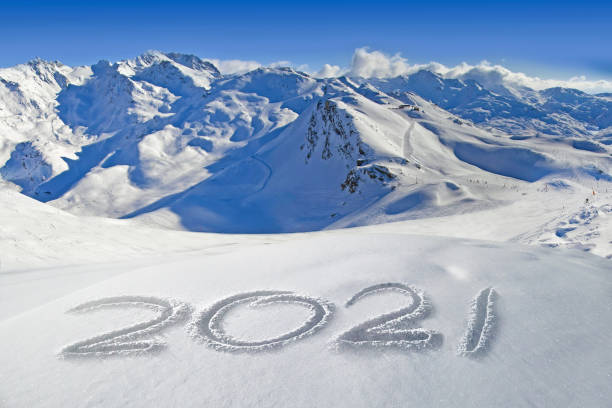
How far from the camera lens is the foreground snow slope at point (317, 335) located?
4078 millimetres

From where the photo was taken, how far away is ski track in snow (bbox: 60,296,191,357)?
16.3 ft

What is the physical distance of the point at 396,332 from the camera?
17.9 ft

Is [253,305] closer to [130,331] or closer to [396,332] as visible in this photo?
[130,331]

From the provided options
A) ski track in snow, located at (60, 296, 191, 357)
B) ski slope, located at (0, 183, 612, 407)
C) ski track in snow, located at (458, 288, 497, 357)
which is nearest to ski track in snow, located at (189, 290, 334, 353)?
ski slope, located at (0, 183, 612, 407)

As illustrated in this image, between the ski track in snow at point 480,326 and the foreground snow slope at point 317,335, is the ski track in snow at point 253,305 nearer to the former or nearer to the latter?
the foreground snow slope at point 317,335

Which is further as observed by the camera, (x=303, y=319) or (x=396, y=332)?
(x=303, y=319)

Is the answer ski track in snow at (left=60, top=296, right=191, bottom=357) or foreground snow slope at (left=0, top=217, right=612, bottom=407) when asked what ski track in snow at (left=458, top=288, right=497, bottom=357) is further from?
ski track in snow at (left=60, top=296, right=191, bottom=357)

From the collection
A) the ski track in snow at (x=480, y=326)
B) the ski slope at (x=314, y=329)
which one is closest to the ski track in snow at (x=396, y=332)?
the ski slope at (x=314, y=329)

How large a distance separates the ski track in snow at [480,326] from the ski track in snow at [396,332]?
41 centimetres

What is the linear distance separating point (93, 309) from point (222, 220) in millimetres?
53400

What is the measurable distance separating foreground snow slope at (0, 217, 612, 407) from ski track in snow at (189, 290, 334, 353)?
1.4 inches

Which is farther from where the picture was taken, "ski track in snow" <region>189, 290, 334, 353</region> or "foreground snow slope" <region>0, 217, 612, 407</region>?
"ski track in snow" <region>189, 290, 334, 353</region>

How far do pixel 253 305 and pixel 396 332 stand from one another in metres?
2.67

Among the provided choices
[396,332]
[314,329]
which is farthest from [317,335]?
[396,332]
